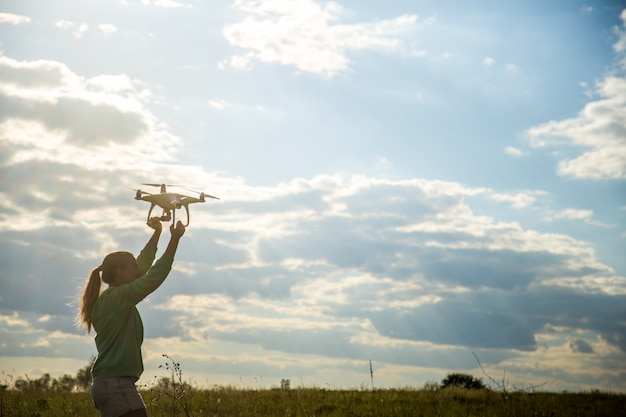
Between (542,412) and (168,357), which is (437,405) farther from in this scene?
(168,357)

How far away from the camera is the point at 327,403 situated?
15.9m

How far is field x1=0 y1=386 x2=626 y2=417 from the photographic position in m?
14.7

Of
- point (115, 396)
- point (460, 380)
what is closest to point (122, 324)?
point (115, 396)

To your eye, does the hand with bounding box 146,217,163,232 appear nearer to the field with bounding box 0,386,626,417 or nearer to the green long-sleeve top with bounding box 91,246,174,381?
the green long-sleeve top with bounding box 91,246,174,381

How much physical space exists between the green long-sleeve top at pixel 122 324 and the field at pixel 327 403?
662 cm

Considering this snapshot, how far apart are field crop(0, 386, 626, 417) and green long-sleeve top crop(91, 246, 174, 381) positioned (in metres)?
6.62

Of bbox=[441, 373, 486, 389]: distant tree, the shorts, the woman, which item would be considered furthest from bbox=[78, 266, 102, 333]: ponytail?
bbox=[441, 373, 486, 389]: distant tree

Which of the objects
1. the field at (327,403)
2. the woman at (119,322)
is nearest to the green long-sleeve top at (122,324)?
the woman at (119,322)

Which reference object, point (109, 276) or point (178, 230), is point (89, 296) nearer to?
point (109, 276)

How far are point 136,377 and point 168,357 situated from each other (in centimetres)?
438

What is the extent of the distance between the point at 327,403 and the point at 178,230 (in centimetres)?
1030

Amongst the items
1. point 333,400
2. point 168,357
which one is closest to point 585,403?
point 333,400

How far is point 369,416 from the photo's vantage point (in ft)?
47.3

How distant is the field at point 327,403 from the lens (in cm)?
A: 1466
